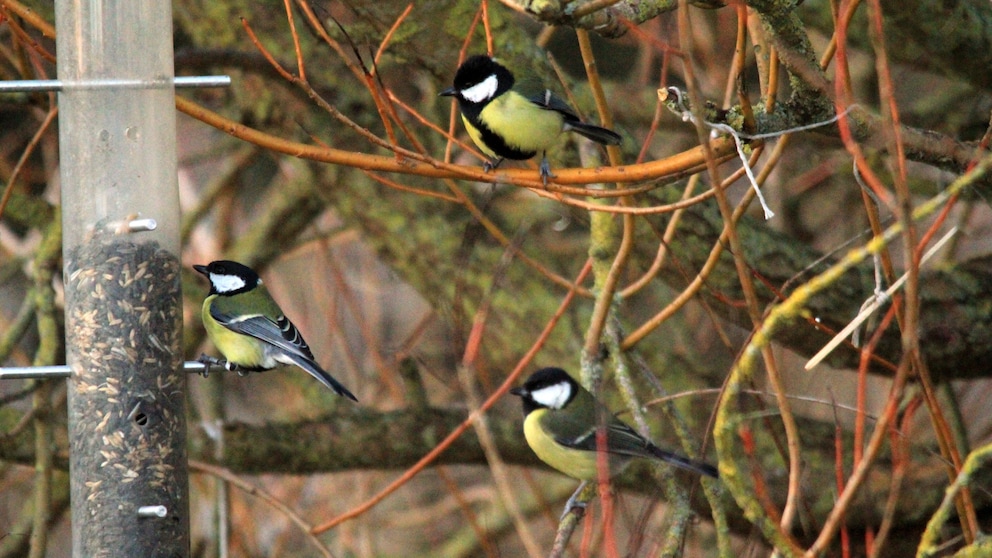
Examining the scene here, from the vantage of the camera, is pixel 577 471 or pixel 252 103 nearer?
pixel 577 471

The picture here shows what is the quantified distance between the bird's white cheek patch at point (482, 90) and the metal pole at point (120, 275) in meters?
0.87

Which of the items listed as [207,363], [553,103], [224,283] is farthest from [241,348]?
[553,103]

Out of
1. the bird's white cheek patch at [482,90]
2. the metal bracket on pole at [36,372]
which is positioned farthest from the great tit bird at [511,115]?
the metal bracket on pole at [36,372]

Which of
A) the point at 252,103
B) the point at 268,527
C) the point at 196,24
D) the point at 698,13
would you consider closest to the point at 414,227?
the point at 252,103

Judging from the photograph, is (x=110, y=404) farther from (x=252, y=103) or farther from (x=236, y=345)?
(x=252, y=103)

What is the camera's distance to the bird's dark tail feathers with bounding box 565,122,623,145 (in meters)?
2.78

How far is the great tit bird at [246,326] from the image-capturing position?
3.35m

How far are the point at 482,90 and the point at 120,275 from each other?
1.13m

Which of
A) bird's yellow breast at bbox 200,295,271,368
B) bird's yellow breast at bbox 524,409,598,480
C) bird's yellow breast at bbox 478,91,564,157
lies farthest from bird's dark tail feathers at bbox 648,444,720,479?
bird's yellow breast at bbox 200,295,271,368

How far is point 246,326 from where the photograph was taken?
3.40m

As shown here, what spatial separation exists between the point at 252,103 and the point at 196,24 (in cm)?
37

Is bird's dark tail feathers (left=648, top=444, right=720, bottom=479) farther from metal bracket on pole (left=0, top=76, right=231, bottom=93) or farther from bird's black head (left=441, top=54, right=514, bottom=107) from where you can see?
metal bracket on pole (left=0, top=76, right=231, bottom=93)

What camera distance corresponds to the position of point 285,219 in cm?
502

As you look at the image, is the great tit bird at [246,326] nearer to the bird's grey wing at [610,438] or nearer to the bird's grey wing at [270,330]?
the bird's grey wing at [270,330]
